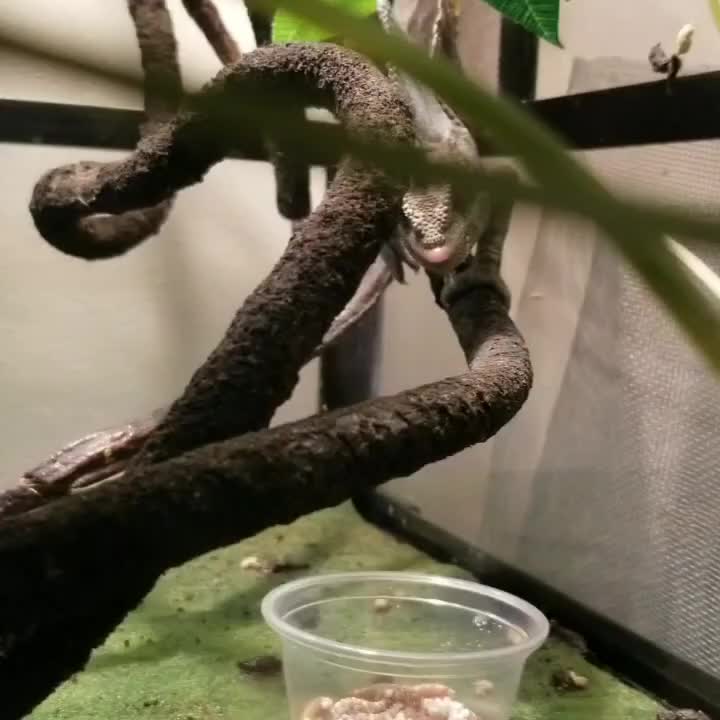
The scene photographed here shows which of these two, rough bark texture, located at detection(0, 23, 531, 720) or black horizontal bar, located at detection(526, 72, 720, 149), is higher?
black horizontal bar, located at detection(526, 72, 720, 149)

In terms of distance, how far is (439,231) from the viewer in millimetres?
851

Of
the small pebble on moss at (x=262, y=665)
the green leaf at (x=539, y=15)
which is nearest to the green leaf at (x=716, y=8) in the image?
the green leaf at (x=539, y=15)

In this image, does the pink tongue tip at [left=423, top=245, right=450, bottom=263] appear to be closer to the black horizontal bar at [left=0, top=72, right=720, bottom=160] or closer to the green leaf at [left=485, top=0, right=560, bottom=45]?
the black horizontal bar at [left=0, top=72, right=720, bottom=160]

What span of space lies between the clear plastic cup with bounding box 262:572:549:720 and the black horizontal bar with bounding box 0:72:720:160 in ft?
1.51

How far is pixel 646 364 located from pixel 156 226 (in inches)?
25.7

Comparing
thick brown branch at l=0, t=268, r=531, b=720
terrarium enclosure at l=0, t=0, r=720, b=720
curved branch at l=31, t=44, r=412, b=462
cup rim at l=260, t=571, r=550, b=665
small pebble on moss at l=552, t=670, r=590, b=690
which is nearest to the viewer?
thick brown branch at l=0, t=268, r=531, b=720

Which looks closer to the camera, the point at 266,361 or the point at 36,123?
the point at 266,361

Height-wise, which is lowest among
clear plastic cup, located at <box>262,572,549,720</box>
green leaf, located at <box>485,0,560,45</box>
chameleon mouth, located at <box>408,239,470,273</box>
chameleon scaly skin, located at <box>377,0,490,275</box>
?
clear plastic cup, located at <box>262,572,549,720</box>

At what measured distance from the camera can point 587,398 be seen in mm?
1192

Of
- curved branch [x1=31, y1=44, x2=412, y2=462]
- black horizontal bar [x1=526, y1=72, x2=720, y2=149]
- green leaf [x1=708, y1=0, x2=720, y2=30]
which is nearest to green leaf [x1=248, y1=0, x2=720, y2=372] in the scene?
curved branch [x1=31, y1=44, x2=412, y2=462]

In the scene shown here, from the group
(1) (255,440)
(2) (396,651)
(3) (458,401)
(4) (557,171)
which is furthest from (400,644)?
(4) (557,171)

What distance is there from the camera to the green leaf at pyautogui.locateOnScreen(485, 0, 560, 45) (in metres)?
0.93

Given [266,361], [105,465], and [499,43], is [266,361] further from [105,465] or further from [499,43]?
[499,43]

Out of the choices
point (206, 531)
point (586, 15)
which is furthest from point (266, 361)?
point (586, 15)
